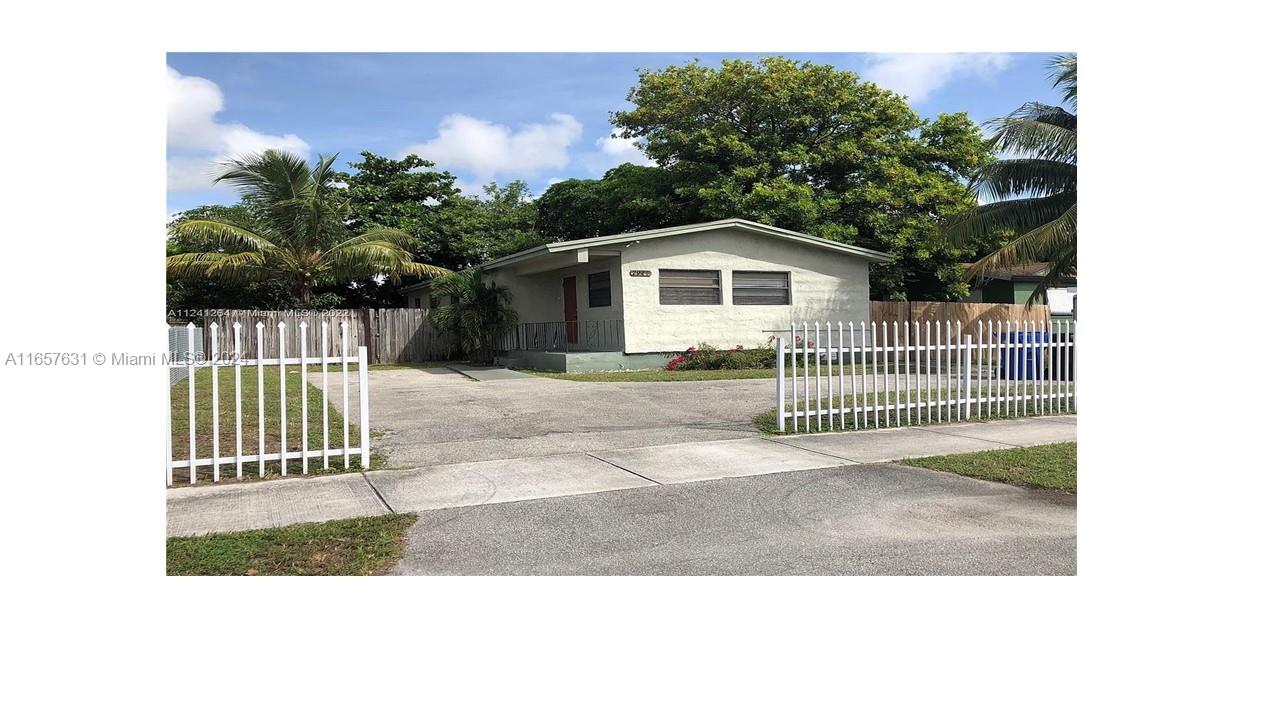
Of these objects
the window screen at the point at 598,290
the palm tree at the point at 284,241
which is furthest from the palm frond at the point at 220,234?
the window screen at the point at 598,290

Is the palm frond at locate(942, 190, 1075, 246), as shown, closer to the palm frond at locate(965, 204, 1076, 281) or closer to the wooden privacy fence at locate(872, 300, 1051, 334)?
the palm frond at locate(965, 204, 1076, 281)

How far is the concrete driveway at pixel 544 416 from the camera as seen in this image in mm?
8422

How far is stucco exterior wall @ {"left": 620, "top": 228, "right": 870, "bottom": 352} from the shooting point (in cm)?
1938

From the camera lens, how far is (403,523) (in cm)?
547

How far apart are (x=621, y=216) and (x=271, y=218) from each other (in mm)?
11458

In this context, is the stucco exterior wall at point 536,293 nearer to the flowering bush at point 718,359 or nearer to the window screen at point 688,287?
the window screen at point 688,287

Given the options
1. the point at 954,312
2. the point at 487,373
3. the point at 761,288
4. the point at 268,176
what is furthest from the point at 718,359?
the point at 268,176

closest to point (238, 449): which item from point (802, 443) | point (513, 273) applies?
point (802, 443)

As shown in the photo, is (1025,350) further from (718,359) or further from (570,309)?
(570,309)

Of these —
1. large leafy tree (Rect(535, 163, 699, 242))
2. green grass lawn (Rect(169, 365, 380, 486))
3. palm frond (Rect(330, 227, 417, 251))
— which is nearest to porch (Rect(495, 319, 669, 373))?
green grass lawn (Rect(169, 365, 380, 486))

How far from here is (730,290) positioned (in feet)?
66.5

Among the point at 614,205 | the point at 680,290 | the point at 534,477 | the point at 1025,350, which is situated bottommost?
the point at 534,477

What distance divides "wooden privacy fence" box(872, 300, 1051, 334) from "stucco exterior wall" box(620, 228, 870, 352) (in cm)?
285

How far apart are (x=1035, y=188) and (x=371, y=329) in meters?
17.3
